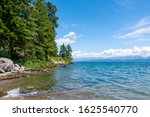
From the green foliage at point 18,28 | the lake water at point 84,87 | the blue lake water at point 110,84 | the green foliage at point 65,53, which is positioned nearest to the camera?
the lake water at point 84,87

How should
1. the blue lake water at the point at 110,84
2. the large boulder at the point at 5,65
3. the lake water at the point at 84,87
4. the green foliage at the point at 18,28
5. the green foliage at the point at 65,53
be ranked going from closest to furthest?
the lake water at the point at 84,87 < the blue lake water at the point at 110,84 < the large boulder at the point at 5,65 < the green foliage at the point at 18,28 < the green foliage at the point at 65,53

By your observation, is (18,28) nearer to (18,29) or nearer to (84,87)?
(18,29)

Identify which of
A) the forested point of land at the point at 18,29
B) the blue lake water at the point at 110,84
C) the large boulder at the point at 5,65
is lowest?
the blue lake water at the point at 110,84

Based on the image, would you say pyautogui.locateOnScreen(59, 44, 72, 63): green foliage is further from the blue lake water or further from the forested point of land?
the blue lake water

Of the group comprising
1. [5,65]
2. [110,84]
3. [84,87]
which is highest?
[5,65]

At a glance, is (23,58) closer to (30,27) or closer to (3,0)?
(30,27)

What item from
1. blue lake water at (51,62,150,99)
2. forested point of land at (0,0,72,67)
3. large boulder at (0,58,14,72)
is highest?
forested point of land at (0,0,72,67)

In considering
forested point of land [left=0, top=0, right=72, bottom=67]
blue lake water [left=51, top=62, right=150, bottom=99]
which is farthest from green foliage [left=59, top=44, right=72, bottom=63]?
blue lake water [left=51, top=62, right=150, bottom=99]

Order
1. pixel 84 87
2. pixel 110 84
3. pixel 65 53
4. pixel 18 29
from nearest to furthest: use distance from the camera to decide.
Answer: pixel 84 87 → pixel 110 84 → pixel 18 29 → pixel 65 53

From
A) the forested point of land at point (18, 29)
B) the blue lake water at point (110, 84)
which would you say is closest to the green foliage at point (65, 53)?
the forested point of land at point (18, 29)

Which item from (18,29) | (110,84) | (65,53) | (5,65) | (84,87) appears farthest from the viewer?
(65,53)

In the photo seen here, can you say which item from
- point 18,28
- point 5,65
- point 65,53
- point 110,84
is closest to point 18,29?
point 18,28

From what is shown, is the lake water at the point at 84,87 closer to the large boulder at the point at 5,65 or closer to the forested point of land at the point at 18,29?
the large boulder at the point at 5,65

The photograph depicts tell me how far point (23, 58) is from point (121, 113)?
120ft
